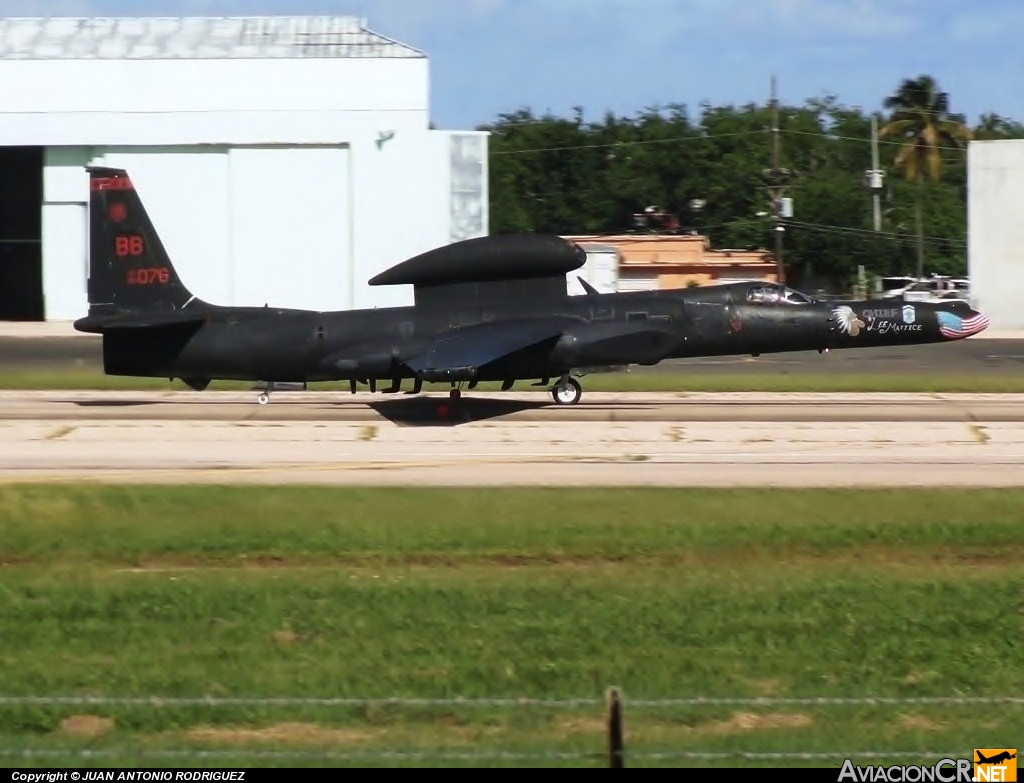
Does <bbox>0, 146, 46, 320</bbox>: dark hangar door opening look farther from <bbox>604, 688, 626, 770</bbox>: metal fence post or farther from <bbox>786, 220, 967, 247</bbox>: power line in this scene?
<bbox>604, 688, 626, 770</bbox>: metal fence post

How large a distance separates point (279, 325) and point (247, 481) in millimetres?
7723

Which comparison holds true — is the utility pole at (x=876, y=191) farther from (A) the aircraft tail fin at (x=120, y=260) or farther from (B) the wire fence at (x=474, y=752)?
(B) the wire fence at (x=474, y=752)

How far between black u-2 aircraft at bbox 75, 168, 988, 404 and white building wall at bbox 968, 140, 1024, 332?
3392cm

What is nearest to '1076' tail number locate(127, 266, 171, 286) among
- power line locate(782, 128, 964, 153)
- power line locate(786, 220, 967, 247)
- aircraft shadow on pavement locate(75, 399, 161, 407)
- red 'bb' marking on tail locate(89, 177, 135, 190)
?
red 'bb' marking on tail locate(89, 177, 135, 190)

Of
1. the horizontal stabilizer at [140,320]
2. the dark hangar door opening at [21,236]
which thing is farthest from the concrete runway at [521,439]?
the dark hangar door opening at [21,236]

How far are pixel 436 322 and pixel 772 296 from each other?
6.52m

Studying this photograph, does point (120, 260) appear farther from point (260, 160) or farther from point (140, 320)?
point (260, 160)

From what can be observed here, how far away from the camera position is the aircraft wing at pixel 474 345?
27.2 meters

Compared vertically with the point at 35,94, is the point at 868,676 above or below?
below

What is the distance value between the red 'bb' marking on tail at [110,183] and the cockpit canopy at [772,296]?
1197 centimetres

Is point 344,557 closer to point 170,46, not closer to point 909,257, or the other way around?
point 170,46

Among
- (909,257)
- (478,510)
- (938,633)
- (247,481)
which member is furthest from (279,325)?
(909,257)

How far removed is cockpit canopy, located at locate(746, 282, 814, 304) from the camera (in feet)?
97.8

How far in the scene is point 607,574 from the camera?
16078 mm
